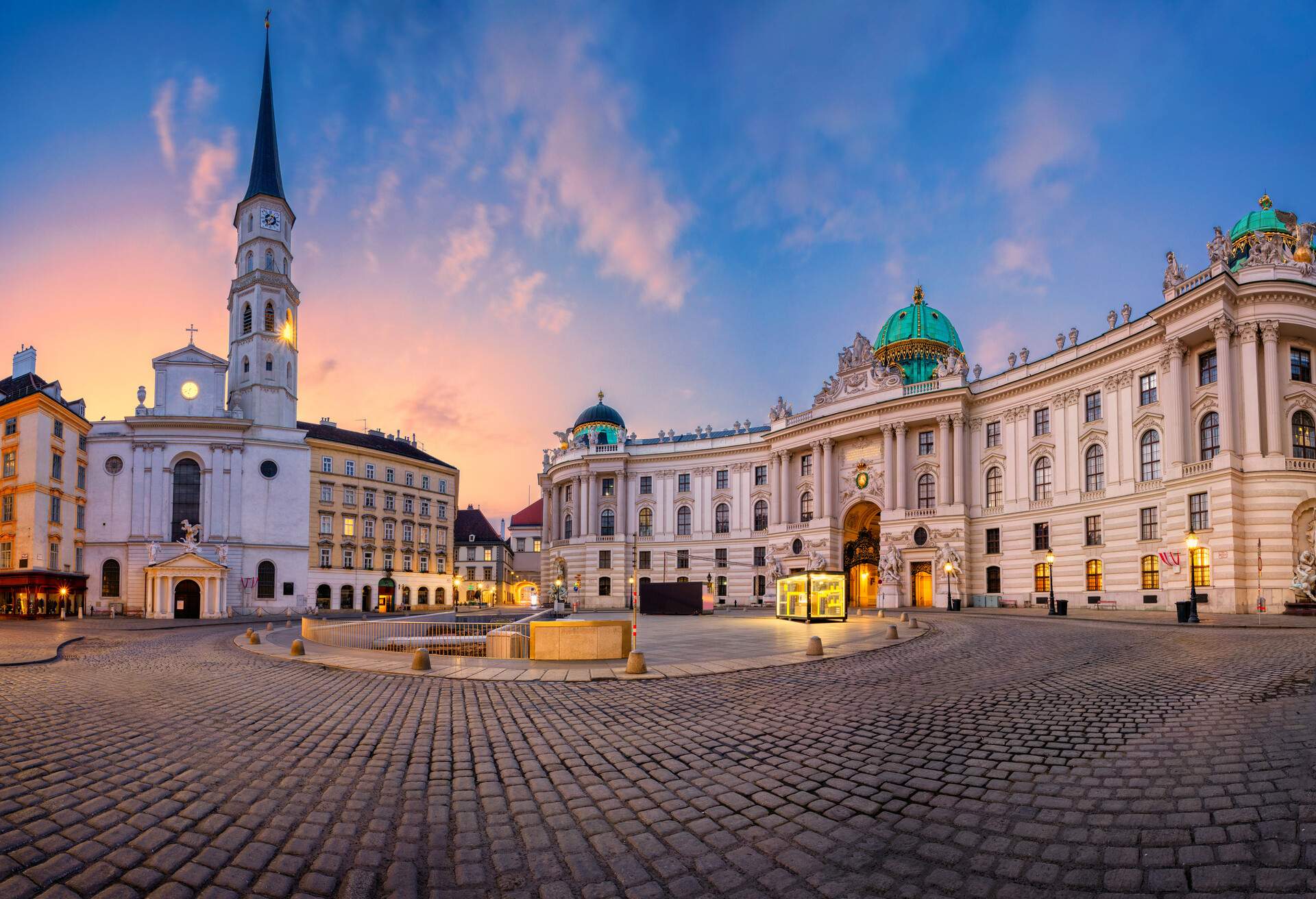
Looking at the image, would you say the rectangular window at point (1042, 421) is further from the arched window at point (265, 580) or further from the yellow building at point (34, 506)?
the yellow building at point (34, 506)

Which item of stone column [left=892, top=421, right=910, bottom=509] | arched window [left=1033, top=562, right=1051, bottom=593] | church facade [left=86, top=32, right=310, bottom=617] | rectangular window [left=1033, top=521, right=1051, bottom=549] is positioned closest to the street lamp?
arched window [left=1033, top=562, right=1051, bottom=593]

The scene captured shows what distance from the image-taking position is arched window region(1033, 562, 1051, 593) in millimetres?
44875

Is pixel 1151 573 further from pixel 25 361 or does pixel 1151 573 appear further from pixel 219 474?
pixel 25 361

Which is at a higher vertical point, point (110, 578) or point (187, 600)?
point (110, 578)

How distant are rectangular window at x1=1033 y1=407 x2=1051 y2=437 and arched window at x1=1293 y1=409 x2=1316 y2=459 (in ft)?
43.2

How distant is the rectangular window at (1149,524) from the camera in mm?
38250

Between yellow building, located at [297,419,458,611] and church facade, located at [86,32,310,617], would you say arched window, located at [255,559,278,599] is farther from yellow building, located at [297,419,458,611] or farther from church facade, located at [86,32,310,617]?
yellow building, located at [297,419,458,611]

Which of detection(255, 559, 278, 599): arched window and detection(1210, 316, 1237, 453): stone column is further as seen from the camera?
detection(255, 559, 278, 599): arched window

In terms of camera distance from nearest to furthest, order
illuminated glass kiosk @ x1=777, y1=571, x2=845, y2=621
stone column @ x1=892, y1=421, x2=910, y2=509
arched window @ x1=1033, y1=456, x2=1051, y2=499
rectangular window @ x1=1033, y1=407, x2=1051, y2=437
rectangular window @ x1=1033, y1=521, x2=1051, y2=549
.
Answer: illuminated glass kiosk @ x1=777, y1=571, x2=845, y2=621 < rectangular window @ x1=1033, y1=521, x2=1051, y2=549 < arched window @ x1=1033, y1=456, x2=1051, y2=499 < rectangular window @ x1=1033, y1=407, x2=1051, y2=437 < stone column @ x1=892, y1=421, x2=910, y2=509

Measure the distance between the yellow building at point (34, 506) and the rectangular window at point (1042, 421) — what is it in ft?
234

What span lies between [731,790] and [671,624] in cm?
3026

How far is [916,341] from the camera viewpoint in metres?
63.9

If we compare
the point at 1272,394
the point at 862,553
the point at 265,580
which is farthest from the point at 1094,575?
the point at 265,580

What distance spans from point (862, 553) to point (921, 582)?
686 centimetres
